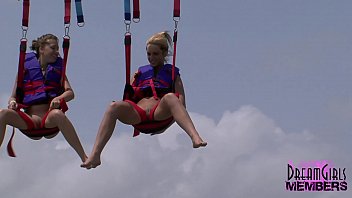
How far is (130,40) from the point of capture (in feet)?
28.7

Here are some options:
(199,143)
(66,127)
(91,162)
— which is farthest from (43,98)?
(199,143)

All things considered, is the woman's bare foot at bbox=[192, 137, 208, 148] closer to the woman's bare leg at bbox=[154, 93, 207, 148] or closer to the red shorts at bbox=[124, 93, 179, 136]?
the woman's bare leg at bbox=[154, 93, 207, 148]

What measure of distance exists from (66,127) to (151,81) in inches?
54.1

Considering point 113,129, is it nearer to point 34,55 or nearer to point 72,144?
point 72,144

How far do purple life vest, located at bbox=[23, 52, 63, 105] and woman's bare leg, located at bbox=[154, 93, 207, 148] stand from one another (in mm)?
1597

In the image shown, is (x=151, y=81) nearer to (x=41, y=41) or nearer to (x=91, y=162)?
(x=91, y=162)

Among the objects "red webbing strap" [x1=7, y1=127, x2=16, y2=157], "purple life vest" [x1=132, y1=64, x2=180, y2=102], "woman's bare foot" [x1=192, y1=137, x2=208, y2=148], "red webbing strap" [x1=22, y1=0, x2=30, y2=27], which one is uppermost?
"red webbing strap" [x1=22, y1=0, x2=30, y2=27]

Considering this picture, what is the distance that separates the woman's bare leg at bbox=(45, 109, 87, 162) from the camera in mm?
9117

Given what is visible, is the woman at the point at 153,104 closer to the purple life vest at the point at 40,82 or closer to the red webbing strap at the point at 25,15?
the purple life vest at the point at 40,82

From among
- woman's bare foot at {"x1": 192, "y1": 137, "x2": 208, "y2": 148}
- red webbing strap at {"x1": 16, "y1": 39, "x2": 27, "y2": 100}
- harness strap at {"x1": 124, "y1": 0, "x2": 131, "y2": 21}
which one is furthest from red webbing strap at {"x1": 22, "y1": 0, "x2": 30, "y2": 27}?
woman's bare foot at {"x1": 192, "y1": 137, "x2": 208, "y2": 148}

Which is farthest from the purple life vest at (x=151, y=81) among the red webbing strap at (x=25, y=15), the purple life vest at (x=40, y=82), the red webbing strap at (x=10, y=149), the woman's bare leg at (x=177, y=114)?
the red webbing strap at (x=10, y=149)

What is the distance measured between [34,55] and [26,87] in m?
0.65

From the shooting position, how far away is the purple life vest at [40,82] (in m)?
9.70

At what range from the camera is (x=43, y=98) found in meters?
9.69
